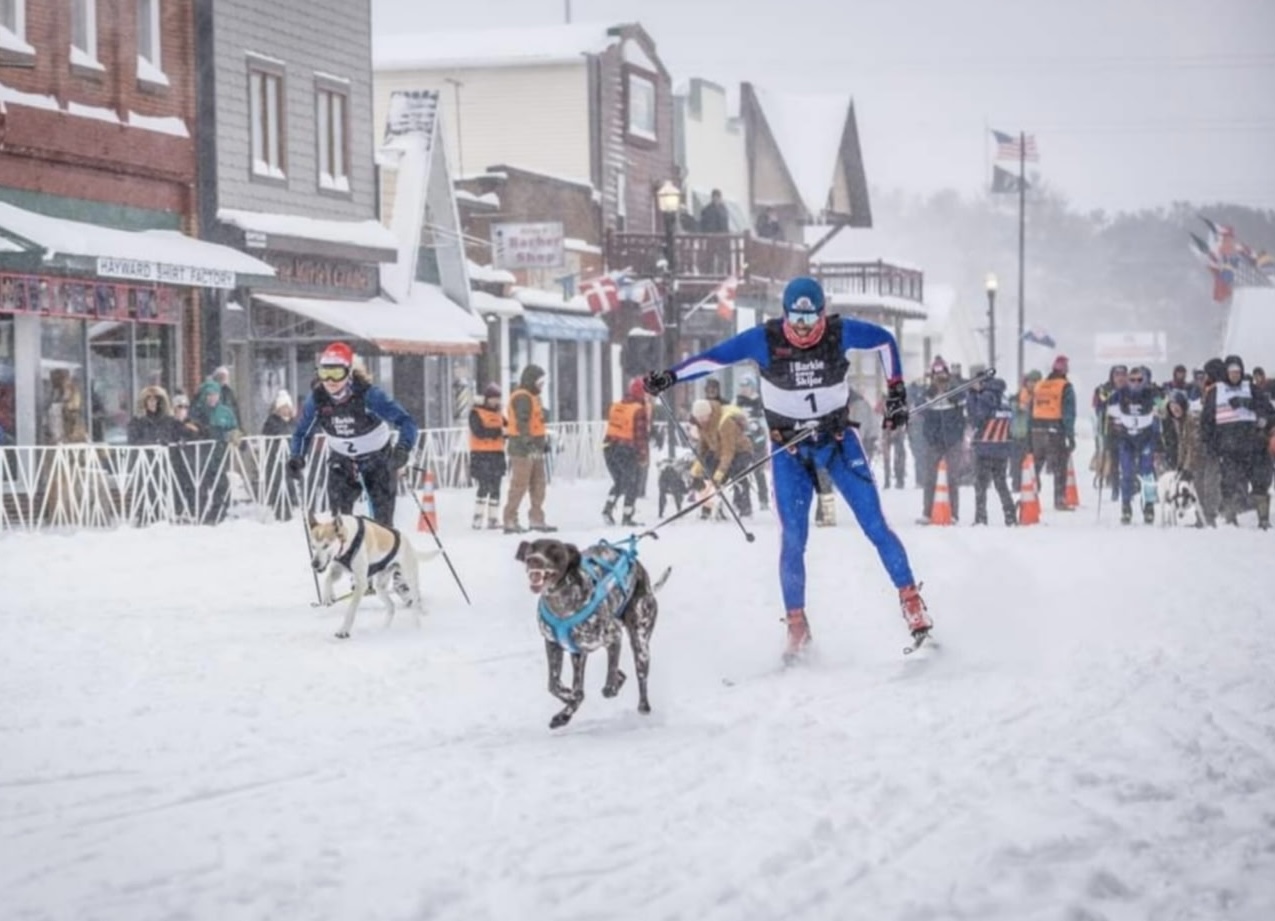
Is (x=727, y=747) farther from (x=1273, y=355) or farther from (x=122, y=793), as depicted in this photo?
(x=1273, y=355)

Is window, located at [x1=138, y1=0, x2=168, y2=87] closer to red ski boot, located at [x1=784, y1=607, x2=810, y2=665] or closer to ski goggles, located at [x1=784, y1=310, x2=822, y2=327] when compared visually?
ski goggles, located at [x1=784, y1=310, x2=822, y2=327]

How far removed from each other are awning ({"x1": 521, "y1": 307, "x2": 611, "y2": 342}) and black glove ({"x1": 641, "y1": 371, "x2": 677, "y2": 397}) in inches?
1053

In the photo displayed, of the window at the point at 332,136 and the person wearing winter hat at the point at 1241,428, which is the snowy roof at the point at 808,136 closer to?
the window at the point at 332,136

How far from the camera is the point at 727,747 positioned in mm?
7641

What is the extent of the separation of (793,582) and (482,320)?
23642mm

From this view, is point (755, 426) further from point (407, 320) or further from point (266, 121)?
point (266, 121)

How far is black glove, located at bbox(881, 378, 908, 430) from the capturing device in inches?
400

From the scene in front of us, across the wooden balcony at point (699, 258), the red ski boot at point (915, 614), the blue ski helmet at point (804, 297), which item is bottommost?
the red ski boot at point (915, 614)

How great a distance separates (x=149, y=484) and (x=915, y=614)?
12615mm

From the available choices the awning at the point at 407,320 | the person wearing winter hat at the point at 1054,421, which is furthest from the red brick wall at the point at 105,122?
the person wearing winter hat at the point at 1054,421

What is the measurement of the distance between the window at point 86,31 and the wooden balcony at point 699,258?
1762 centimetres

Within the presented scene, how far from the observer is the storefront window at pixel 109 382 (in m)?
24.1

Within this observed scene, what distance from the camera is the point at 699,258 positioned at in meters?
43.6

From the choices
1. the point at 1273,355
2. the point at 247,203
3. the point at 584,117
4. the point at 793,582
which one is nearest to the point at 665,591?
the point at 793,582
